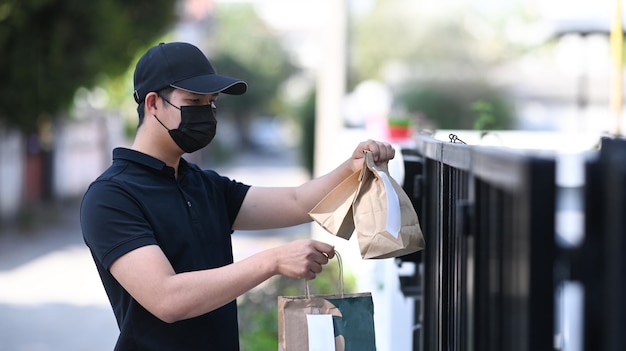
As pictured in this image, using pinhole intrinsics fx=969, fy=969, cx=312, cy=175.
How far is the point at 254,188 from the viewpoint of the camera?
11.3 feet

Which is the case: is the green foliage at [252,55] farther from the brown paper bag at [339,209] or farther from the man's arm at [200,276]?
the man's arm at [200,276]

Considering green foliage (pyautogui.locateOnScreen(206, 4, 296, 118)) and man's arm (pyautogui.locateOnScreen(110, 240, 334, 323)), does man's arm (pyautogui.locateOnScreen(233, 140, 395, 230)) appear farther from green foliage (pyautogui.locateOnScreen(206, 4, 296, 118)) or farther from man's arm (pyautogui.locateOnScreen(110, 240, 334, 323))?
green foliage (pyautogui.locateOnScreen(206, 4, 296, 118))

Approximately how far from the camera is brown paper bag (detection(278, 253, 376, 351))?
106 inches

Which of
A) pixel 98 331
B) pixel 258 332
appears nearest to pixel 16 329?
pixel 98 331

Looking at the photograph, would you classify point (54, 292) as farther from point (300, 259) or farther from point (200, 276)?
point (300, 259)

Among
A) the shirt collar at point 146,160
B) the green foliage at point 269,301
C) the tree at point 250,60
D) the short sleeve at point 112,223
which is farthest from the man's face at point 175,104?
the tree at point 250,60

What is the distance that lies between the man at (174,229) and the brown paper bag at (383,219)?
0.17m

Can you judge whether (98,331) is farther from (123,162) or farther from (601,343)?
(601,343)

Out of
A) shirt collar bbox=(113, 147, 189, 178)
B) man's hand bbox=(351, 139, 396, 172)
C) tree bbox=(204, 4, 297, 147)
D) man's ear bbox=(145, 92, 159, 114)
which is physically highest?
tree bbox=(204, 4, 297, 147)

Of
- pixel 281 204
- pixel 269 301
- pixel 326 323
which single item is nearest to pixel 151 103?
pixel 281 204

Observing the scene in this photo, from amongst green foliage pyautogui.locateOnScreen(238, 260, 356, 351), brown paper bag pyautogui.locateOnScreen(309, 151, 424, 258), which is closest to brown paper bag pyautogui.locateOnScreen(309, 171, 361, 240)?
brown paper bag pyautogui.locateOnScreen(309, 151, 424, 258)

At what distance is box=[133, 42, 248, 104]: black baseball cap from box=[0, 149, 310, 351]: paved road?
5.21 meters

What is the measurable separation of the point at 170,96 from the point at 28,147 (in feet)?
62.5

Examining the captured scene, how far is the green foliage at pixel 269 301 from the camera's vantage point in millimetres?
7320
